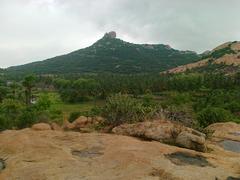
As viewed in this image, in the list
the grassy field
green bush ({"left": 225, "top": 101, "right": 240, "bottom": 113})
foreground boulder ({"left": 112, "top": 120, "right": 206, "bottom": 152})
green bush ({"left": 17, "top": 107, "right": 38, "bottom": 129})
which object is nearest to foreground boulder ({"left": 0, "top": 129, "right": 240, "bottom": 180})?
foreground boulder ({"left": 112, "top": 120, "right": 206, "bottom": 152})

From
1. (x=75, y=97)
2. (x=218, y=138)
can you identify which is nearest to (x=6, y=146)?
(x=218, y=138)

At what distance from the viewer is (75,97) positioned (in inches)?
5669

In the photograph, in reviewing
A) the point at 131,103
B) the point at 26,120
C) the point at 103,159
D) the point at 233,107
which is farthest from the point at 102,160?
the point at 233,107

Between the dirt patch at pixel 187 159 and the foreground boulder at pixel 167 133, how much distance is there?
8.99 ft

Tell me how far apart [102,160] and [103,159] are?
9.0 inches

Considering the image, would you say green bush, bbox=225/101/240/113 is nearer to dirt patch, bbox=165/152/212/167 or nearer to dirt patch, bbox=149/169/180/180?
dirt patch, bbox=165/152/212/167

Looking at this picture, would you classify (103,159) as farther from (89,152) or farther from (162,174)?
(162,174)

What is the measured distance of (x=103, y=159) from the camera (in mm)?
25438

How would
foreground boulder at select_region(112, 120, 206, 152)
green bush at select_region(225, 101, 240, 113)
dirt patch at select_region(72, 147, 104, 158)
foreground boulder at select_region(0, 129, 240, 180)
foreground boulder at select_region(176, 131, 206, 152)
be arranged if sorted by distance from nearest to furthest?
foreground boulder at select_region(0, 129, 240, 180), dirt patch at select_region(72, 147, 104, 158), foreground boulder at select_region(176, 131, 206, 152), foreground boulder at select_region(112, 120, 206, 152), green bush at select_region(225, 101, 240, 113)

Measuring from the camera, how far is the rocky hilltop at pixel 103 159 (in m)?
22.6

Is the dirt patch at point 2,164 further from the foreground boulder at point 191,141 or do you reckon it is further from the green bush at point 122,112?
the green bush at point 122,112

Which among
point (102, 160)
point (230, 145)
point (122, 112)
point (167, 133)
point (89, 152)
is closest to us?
point (102, 160)

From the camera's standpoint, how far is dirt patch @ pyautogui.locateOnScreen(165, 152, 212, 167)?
2612 centimetres

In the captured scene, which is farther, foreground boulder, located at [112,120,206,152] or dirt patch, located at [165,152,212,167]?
foreground boulder, located at [112,120,206,152]
